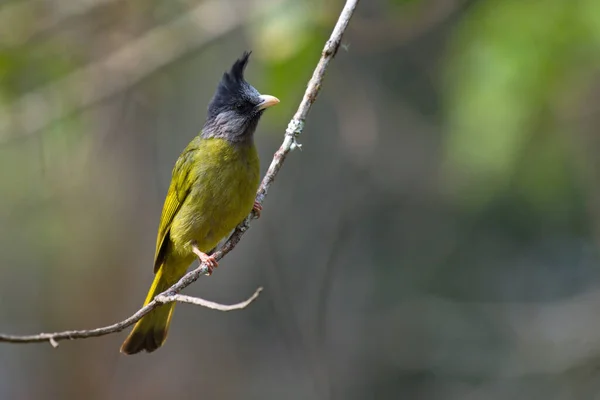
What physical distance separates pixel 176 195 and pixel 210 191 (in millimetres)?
318

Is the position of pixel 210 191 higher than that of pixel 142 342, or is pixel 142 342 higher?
pixel 210 191

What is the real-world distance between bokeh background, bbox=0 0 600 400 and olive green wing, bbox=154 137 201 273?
1366 millimetres

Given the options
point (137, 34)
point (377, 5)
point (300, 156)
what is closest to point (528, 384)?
point (300, 156)

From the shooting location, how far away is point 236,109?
382 cm

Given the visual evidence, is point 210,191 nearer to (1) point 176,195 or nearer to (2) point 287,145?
(1) point 176,195

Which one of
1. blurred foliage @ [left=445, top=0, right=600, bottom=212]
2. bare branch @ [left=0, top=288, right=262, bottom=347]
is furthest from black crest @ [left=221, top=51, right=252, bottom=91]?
bare branch @ [left=0, top=288, right=262, bottom=347]

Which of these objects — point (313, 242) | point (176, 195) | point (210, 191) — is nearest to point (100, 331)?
point (210, 191)

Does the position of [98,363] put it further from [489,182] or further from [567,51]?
[567,51]

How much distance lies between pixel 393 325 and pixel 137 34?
136 inches

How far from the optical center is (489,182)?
541 cm

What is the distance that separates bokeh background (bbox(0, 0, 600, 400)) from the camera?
5.43 m

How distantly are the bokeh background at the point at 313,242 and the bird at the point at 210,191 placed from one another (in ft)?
4.54

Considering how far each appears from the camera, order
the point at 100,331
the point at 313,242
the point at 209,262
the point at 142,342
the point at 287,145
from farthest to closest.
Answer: the point at 313,242 → the point at 142,342 → the point at 209,262 → the point at 287,145 → the point at 100,331

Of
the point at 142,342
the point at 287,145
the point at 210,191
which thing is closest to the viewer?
the point at 287,145
